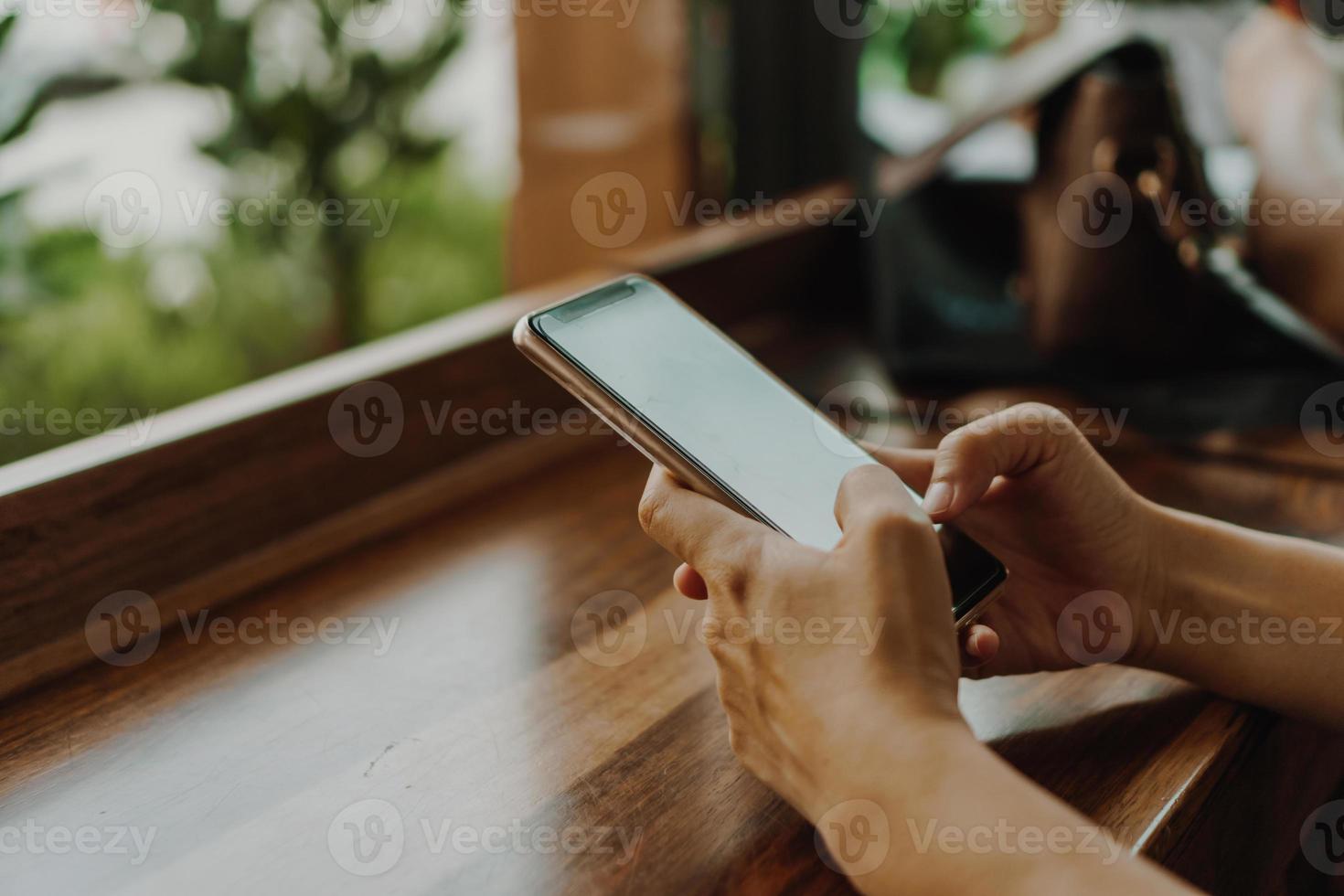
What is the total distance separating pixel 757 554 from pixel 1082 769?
241 millimetres

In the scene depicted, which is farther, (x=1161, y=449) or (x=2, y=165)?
(x=2, y=165)

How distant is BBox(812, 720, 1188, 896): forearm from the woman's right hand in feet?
0.56

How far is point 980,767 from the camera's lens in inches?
21.0

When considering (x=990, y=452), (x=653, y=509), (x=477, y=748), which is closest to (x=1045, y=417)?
(x=990, y=452)

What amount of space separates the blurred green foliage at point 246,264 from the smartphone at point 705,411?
4.45 feet

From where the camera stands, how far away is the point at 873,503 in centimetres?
59

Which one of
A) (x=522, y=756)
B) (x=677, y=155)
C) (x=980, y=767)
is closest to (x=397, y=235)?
(x=677, y=155)

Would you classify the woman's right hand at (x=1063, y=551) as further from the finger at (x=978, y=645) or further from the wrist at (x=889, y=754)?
the wrist at (x=889, y=754)

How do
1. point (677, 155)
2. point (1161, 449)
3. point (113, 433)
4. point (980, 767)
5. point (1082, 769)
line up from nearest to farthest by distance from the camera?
point (980, 767), point (1082, 769), point (113, 433), point (1161, 449), point (677, 155)

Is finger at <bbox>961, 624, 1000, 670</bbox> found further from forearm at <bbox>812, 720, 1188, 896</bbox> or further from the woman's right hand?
forearm at <bbox>812, 720, 1188, 896</bbox>

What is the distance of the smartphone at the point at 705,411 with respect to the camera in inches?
26.5

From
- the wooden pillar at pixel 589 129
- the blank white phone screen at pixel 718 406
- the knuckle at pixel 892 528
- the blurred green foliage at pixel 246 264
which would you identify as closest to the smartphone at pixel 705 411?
the blank white phone screen at pixel 718 406

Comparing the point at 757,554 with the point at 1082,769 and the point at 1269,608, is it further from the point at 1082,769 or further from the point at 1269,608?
the point at 1269,608

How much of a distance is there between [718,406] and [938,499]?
15 cm
